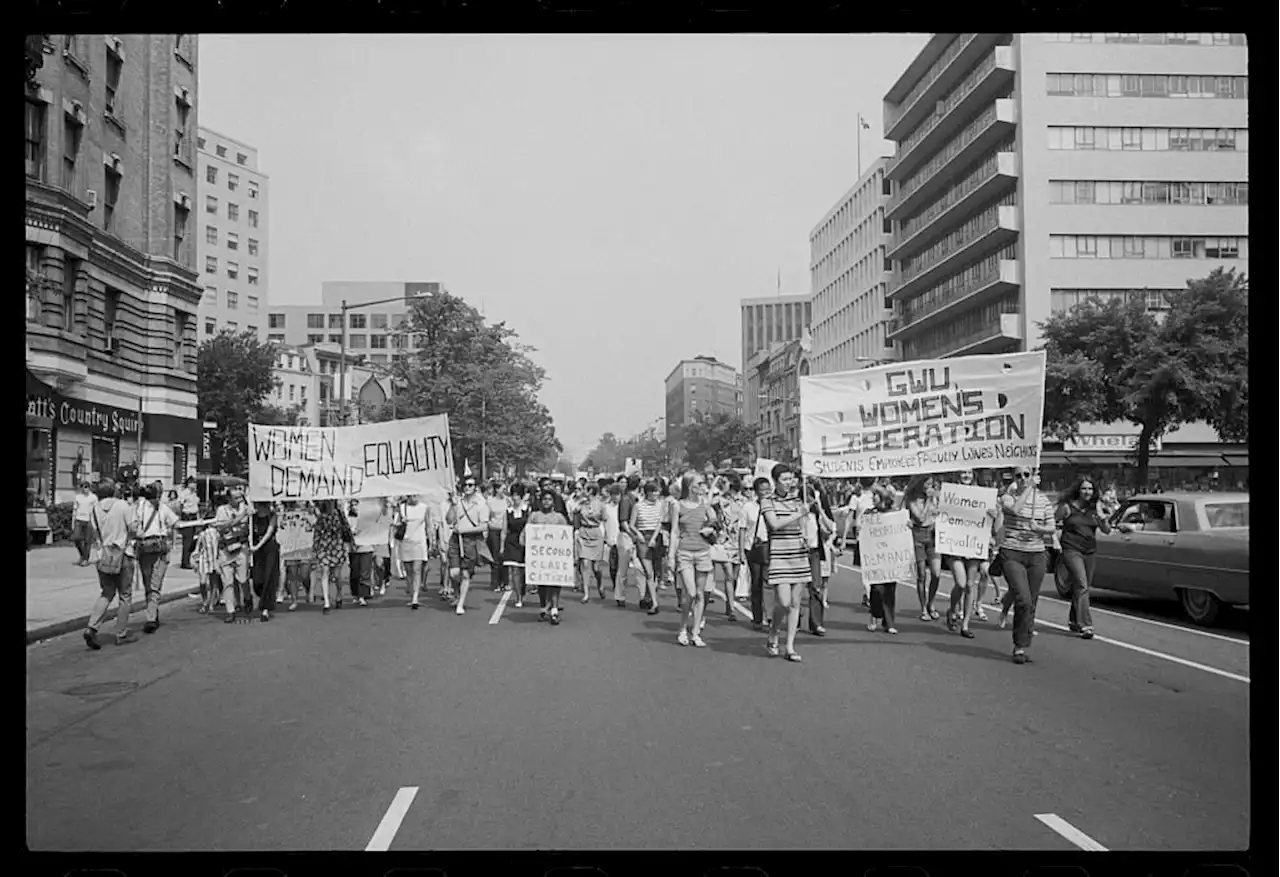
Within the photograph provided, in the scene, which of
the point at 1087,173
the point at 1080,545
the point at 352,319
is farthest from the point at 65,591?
the point at 352,319

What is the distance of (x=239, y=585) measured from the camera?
1414 cm

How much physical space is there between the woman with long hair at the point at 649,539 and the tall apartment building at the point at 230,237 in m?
77.2

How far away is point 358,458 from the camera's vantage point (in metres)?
14.5

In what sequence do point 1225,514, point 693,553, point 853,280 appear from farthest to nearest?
point 853,280, point 1225,514, point 693,553

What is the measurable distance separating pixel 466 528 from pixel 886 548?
5.94m

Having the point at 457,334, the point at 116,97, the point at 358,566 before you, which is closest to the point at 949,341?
the point at 457,334

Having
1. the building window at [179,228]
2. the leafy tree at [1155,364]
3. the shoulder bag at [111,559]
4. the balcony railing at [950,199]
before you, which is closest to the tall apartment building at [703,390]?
the balcony railing at [950,199]

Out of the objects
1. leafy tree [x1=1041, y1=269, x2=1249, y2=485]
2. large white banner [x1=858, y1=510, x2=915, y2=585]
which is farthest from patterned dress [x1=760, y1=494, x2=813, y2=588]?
leafy tree [x1=1041, y1=269, x2=1249, y2=485]

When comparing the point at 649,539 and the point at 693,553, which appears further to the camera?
the point at 649,539

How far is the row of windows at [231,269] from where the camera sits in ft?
284

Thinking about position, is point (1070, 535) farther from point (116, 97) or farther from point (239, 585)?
point (116, 97)

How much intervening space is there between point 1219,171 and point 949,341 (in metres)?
18.1

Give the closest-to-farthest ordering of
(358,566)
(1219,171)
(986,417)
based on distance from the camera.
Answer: (986,417) < (358,566) < (1219,171)

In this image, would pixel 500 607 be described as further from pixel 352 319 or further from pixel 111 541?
pixel 352 319
